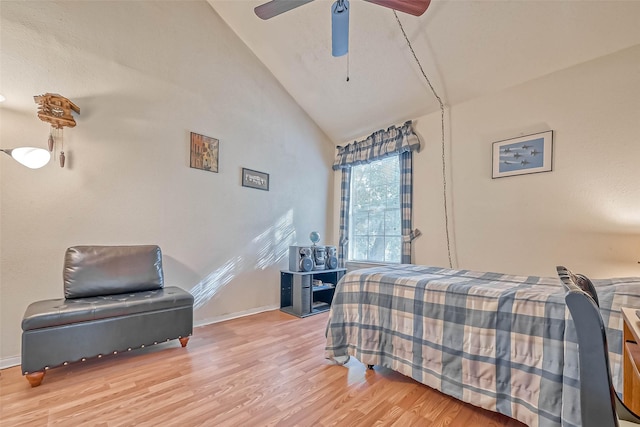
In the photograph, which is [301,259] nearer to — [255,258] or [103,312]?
[255,258]

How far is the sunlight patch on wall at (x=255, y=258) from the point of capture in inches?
119

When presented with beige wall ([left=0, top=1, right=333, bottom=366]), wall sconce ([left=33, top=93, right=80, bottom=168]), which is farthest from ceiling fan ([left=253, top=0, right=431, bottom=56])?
wall sconce ([left=33, top=93, right=80, bottom=168])

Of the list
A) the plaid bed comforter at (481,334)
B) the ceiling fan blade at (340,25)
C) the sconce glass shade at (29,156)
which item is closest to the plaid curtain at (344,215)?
the plaid bed comforter at (481,334)

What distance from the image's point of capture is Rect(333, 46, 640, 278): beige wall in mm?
2238

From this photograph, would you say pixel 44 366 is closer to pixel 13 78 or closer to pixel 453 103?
pixel 13 78

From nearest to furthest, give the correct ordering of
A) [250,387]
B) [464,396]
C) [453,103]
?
[464,396]
[250,387]
[453,103]

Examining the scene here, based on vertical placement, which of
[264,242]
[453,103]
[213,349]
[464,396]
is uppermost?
[453,103]

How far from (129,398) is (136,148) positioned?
2117 mm

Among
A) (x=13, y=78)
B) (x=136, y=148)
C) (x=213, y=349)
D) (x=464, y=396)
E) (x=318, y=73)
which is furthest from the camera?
(x=318, y=73)

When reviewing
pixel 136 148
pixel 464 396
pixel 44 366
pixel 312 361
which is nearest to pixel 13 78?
pixel 136 148

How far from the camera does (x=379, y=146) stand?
3.86m

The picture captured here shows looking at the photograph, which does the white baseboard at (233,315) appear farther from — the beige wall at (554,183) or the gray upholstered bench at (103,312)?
the beige wall at (554,183)

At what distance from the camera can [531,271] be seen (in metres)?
2.63

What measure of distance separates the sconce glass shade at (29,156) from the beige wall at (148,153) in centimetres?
33
